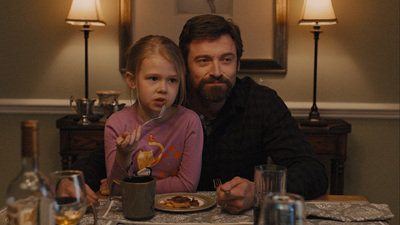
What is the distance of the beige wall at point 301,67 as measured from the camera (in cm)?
332

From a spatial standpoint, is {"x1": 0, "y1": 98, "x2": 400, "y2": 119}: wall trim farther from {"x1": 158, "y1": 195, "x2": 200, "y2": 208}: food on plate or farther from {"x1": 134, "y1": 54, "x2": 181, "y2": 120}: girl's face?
{"x1": 158, "y1": 195, "x2": 200, "y2": 208}: food on plate

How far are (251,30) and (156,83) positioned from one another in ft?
6.19

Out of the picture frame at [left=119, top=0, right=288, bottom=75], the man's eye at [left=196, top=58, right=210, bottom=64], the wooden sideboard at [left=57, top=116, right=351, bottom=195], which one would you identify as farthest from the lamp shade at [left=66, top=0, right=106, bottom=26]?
the man's eye at [left=196, top=58, right=210, bottom=64]

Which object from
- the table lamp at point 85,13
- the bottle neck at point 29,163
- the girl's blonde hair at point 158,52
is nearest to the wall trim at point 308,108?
the table lamp at point 85,13

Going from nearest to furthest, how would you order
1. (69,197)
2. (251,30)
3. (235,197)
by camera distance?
(69,197)
(235,197)
(251,30)

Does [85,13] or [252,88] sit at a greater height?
[85,13]

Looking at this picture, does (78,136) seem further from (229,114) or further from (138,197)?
(138,197)

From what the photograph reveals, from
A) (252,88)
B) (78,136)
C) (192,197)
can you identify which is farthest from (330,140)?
(192,197)

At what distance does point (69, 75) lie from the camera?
3.40 metres

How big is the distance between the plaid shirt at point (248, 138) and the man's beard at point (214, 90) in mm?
57

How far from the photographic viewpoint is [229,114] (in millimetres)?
1848

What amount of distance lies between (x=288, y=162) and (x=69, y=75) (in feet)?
7.06

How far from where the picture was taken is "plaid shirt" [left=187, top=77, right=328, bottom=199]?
175 centimetres

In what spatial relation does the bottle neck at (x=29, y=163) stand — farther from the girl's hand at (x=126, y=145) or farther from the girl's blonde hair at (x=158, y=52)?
the girl's blonde hair at (x=158, y=52)
